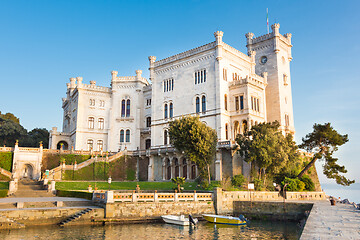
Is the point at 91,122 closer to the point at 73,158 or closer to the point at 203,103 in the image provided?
the point at 73,158

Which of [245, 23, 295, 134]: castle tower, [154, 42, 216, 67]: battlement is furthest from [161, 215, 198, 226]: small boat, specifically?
[245, 23, 295, 134]: castle tower

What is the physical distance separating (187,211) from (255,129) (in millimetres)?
14308

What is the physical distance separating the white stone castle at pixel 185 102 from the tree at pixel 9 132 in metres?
7.58

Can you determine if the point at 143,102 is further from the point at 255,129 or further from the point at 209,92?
the point at 255,129

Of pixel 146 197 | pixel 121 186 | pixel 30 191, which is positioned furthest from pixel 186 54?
pixel 30 191

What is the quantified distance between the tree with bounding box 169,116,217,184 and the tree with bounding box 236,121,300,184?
144 inches

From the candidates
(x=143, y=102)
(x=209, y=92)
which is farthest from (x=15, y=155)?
(x=209, y=92)

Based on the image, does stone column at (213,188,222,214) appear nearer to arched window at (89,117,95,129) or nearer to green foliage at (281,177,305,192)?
green foliage at (281,177,305,192)

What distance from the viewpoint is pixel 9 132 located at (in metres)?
60.8

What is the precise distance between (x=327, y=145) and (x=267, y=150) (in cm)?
1039

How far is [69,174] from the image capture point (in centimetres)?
4372

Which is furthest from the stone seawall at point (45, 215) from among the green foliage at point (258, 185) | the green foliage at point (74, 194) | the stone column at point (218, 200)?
the green foliage at point (258, 185)

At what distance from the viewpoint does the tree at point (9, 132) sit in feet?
199

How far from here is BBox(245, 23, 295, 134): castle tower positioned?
172ft
